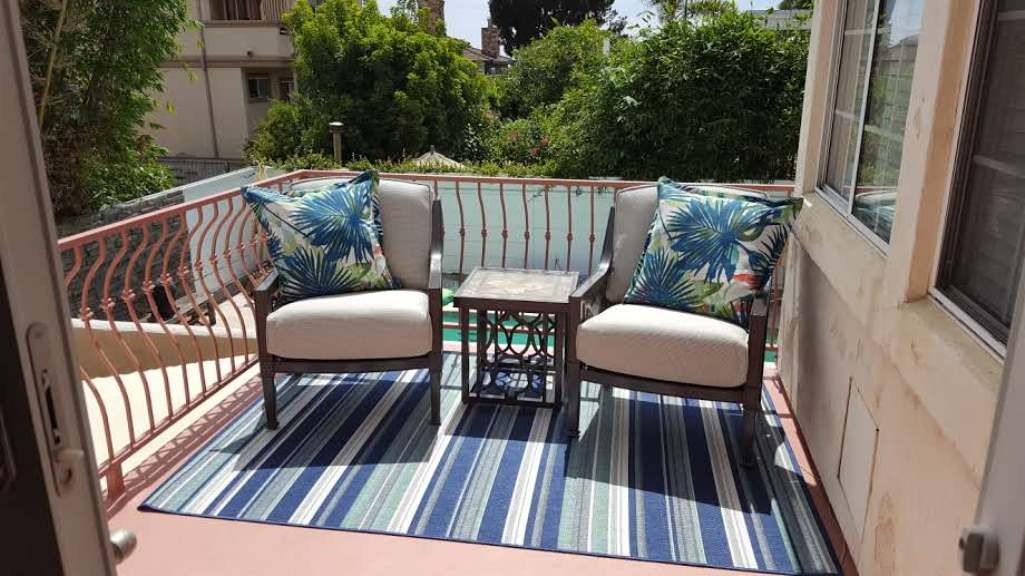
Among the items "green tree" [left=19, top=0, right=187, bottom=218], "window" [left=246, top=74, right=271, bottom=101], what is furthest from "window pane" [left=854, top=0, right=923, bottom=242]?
"window" [left=246, top=74, right=271, bottom=101]

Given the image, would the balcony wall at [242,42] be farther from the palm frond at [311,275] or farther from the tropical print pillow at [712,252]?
the tropical print pillow at [712,252]

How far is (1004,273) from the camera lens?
1555 mm

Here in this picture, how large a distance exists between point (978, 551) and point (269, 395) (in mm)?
2784

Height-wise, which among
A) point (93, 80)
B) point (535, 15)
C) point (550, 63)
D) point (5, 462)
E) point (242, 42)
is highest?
point (535, 15)

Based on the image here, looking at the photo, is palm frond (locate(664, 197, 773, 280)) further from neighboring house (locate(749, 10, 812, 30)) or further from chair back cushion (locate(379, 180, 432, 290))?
neighboring house (locate(749, 10, 812, 30))

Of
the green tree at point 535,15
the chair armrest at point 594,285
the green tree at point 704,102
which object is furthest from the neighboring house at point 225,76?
the chair armrest at point 594,285

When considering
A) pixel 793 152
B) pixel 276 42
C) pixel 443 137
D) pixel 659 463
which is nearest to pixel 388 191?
pixel 659 463

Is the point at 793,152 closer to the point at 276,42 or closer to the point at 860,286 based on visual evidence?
the point at 860,286

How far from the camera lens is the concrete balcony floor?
2.27 metres

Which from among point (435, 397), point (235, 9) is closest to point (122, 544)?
point (435, 397)

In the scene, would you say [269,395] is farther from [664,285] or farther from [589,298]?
[664,285]

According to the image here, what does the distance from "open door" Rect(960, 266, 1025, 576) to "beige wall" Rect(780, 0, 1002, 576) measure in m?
0.72

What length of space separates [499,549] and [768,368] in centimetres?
197

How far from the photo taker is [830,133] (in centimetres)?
314
